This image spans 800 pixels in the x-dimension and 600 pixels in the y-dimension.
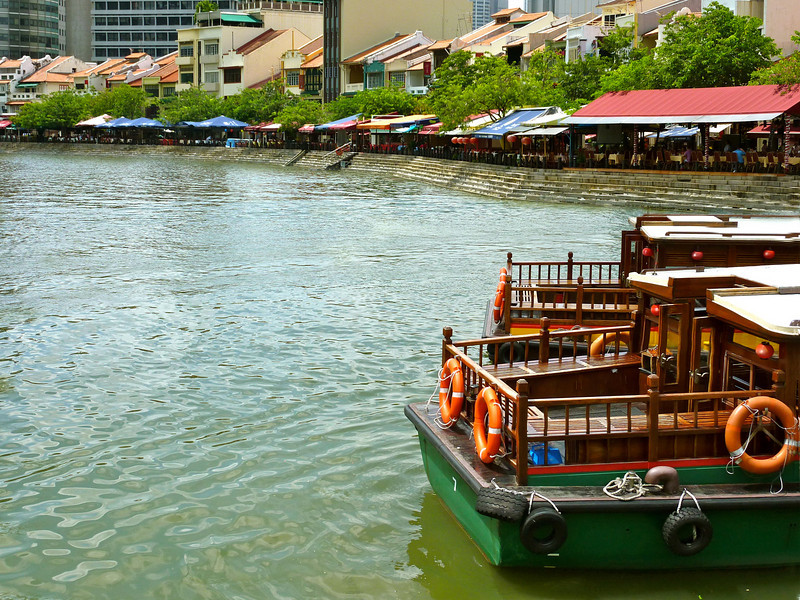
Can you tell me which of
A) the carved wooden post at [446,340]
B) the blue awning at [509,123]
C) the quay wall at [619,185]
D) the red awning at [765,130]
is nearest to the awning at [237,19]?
the quay wall at [619,185]

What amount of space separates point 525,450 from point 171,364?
6758 mm

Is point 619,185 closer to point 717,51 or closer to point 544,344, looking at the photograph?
point 717,51

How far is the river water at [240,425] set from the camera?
284 inches

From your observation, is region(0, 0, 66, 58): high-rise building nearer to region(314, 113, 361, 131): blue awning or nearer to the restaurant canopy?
region(314, 113, 361, 131): blue awning

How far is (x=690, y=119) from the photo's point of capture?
3503 centimetres

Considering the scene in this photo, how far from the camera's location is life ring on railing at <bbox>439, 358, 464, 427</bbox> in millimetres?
7734

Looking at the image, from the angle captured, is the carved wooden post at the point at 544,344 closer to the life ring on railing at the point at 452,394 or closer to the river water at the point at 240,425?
the life ring on railing at the point at 452,394

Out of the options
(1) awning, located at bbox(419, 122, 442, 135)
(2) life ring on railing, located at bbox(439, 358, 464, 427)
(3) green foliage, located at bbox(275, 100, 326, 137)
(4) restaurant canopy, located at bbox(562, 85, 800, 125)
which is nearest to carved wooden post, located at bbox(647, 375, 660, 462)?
(2) life ring on railing, located at bbox(439, 358, 464, 427)

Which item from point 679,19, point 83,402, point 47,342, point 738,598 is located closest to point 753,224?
point 738,598

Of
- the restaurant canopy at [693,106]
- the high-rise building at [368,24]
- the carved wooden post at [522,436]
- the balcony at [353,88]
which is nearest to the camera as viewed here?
the carved wooden post at [522,436]

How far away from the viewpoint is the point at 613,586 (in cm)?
698

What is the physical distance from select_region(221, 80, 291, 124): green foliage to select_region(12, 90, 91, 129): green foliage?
19204 millimetres

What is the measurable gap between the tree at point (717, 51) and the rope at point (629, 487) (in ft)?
120

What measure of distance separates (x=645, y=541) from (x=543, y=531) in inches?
27.5
